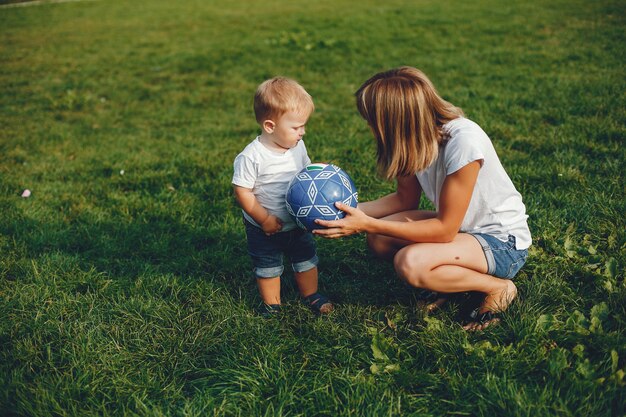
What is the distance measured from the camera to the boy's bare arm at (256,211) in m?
2.91

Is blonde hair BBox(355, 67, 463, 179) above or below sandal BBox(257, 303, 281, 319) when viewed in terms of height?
above

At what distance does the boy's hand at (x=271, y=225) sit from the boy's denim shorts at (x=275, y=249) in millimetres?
125

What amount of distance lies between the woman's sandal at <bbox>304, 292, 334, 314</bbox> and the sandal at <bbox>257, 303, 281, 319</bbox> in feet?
0.68

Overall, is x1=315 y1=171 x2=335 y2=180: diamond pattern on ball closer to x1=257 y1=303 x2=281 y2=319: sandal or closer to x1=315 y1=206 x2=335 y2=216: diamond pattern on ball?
x1=315 y1=206 x2=335 y2=216: diamond pattern on ball

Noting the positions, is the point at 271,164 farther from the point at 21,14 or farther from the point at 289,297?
the point at 21,14

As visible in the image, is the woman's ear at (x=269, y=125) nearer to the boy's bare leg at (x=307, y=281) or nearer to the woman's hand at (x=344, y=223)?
the woman's hand at (x=344, y=223)

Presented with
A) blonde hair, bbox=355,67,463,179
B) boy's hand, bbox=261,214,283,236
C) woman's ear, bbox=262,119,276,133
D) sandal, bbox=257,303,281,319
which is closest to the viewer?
blonde hair, bbox=355,67,463,179

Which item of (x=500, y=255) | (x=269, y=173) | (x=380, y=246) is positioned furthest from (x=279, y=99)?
(x=500, y=255)

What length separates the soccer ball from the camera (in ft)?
9.08

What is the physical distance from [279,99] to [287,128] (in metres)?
0.18

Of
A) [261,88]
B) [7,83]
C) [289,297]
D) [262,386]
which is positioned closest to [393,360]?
[262,386]

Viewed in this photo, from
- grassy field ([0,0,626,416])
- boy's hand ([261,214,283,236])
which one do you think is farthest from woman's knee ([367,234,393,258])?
boy's hand ([261,214,283,236])

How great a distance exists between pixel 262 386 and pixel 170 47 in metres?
10.9

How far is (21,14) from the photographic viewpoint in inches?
666
